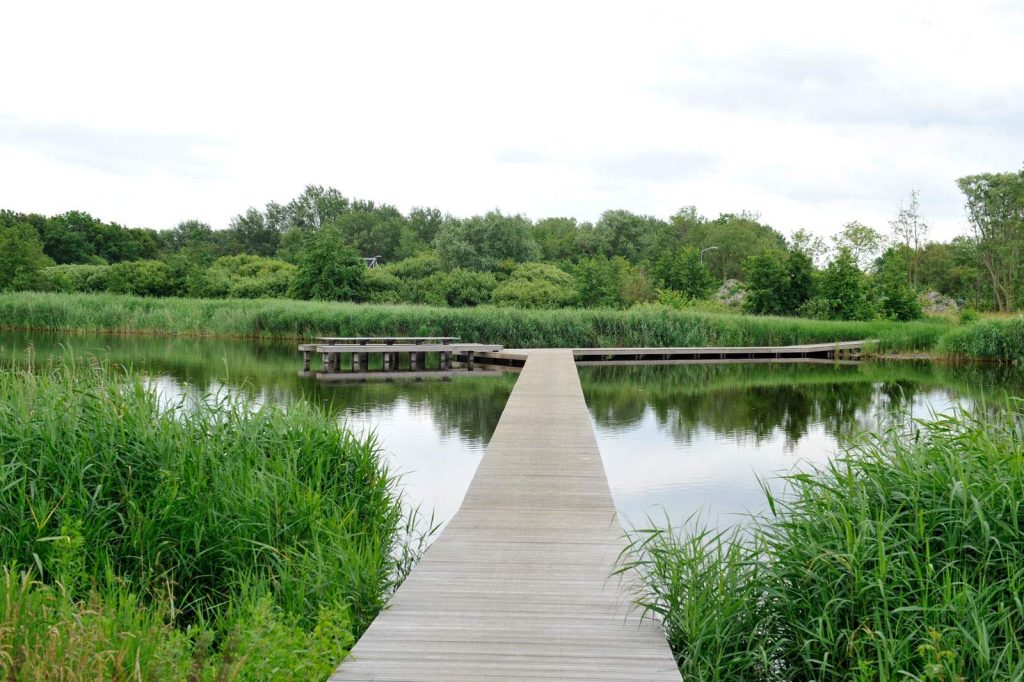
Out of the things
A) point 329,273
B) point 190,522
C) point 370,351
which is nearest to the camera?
point 190,522

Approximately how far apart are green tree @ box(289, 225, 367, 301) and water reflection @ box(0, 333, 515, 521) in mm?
10170

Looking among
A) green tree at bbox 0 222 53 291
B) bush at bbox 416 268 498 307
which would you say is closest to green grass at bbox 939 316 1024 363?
bush at bbox 416 268 498 307

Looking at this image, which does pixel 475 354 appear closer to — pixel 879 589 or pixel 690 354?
pixel 690 354

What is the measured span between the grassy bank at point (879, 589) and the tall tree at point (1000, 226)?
38.9m

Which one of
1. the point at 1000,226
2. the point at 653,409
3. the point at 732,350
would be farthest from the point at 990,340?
the point at 1000,226

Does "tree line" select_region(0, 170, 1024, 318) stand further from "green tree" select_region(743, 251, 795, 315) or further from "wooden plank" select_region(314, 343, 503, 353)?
"wooden plank" select_region(314, 343, 503, 353)

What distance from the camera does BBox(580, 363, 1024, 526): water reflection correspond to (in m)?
6.49

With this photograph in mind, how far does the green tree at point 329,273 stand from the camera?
98.5 ft

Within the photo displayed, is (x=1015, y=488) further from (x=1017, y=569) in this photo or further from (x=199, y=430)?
(x=199, y=430)

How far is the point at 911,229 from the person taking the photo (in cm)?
4000

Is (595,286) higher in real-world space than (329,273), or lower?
lower

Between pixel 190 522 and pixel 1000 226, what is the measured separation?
4254 centimetres

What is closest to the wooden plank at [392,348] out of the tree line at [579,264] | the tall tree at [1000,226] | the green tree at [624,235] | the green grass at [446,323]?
the green grass at [446,323]

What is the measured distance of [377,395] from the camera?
470 inches
